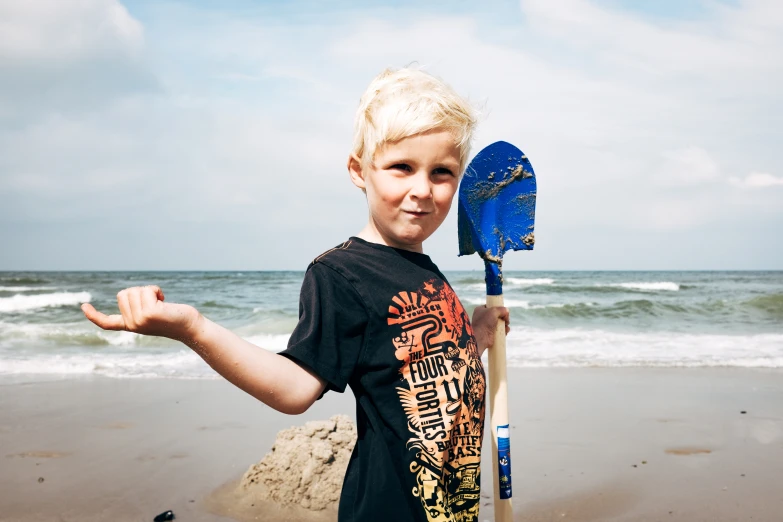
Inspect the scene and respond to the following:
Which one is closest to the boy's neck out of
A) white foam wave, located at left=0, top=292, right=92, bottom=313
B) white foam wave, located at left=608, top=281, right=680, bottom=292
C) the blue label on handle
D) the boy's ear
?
the boy's ear

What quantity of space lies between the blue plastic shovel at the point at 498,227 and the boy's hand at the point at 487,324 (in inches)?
0.7

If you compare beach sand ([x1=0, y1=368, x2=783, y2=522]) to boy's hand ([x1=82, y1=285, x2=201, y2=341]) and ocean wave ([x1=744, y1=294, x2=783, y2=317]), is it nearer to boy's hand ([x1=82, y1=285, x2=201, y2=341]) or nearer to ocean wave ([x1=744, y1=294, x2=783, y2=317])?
boy's hand ([x1=82, y1=285, x2=201, y2=341])

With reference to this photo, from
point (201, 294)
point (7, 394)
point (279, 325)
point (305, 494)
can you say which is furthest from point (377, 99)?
point (201, 294)

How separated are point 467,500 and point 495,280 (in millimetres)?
630

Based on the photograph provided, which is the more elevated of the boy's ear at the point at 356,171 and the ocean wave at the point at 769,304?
the boy's ear at the point at 356,171

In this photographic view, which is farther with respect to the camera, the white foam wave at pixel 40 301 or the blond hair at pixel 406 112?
the white foam wave at pixel 40 301

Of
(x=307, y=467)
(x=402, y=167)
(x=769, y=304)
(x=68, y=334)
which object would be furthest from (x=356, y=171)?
(x=769, y=304)

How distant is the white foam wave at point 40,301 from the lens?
54.4ft

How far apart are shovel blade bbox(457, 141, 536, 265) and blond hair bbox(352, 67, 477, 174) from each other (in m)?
0.21

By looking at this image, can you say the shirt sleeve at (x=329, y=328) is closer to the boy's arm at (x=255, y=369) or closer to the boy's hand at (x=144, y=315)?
the boy's arm at (x=255, y=369)

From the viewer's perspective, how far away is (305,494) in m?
3.26

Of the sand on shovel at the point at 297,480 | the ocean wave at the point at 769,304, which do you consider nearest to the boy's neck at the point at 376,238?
the sand on shovel at the point at 297,480

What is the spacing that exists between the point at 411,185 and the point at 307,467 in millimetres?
2309

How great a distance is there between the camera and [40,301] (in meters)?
17.5
